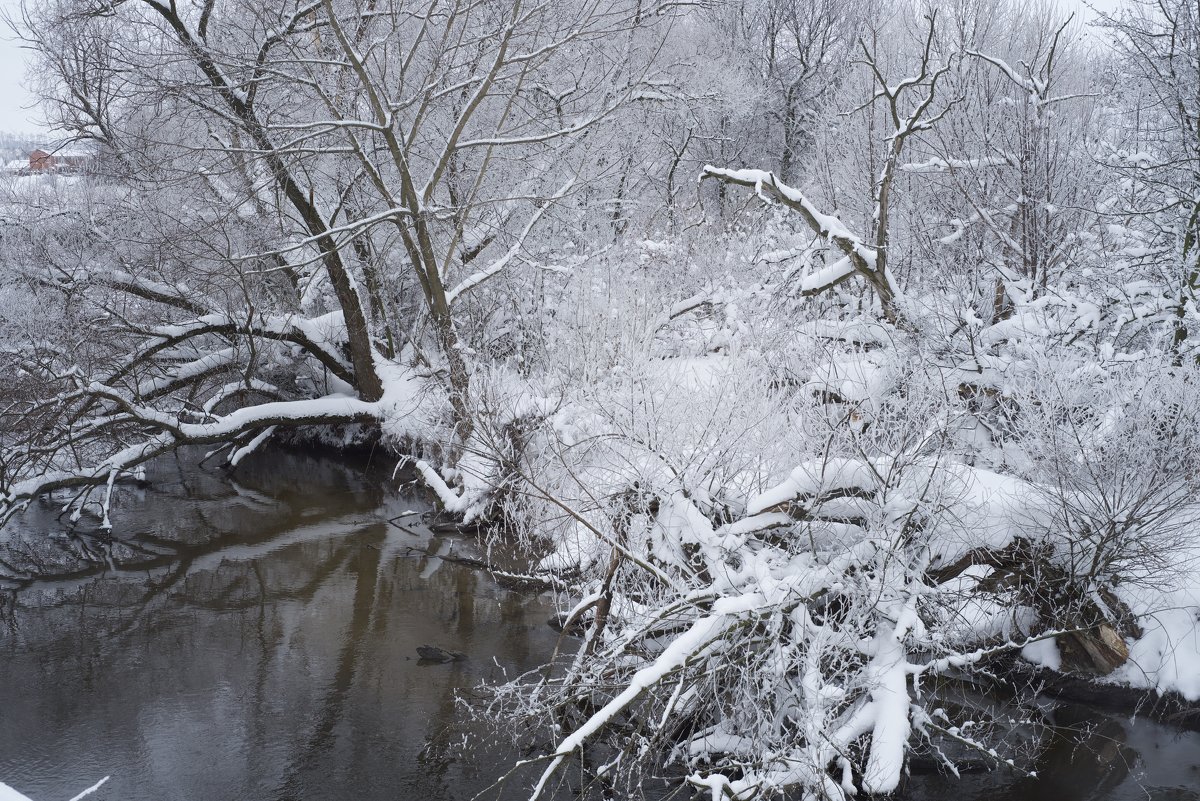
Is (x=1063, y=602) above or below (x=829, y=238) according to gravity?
below

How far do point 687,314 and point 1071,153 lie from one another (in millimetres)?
5662

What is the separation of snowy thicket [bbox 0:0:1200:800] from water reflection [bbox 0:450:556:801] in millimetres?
885

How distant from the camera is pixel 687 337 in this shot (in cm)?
1241

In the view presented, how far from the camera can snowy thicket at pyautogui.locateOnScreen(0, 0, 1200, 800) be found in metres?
6.21

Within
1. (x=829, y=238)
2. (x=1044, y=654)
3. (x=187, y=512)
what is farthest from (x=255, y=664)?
(x=829, y=238)

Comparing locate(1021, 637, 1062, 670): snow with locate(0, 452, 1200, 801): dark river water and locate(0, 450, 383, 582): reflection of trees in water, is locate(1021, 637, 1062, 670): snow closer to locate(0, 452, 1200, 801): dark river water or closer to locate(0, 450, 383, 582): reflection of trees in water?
locate(0, 452, 1200, 801): dark river water

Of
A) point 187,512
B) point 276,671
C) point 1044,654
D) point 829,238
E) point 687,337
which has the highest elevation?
point 829,238

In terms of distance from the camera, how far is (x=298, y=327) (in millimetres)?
14062

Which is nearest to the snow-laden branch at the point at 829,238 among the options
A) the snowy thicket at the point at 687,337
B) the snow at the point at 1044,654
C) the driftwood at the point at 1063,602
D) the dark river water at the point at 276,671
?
the snowy thicket at the point at 687,337

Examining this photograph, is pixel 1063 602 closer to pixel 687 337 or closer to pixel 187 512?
pixel 687 337

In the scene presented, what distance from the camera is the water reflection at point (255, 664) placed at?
6195mm

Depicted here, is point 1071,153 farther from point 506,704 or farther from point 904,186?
point 506,704

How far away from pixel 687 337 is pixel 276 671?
6.87 metres

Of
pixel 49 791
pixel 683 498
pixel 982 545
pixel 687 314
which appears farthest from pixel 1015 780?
pixel 687 314
